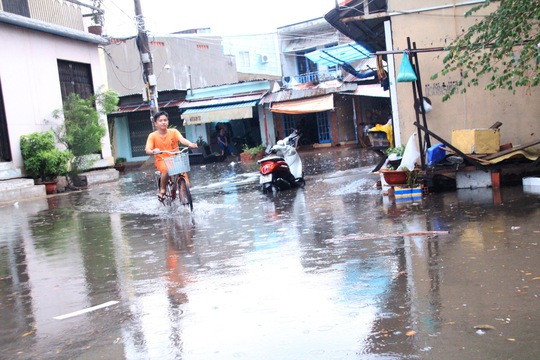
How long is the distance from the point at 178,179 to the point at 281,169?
9.68 ft

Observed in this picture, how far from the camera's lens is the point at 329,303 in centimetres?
436

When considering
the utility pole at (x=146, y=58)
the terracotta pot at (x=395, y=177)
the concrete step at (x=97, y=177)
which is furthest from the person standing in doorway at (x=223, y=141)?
the terracotta pot at (x=395, y=177)

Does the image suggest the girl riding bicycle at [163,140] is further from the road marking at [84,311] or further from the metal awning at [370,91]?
the metal awning at [370,91]

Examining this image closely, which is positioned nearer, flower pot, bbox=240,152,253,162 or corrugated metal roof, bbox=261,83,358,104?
corrugated metal roof, bbox=261,83,358,104

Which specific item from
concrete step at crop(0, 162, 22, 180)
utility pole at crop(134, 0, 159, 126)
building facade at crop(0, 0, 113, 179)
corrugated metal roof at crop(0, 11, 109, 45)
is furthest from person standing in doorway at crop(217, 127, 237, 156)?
concrete step at crop(0, 162, 22, 180)

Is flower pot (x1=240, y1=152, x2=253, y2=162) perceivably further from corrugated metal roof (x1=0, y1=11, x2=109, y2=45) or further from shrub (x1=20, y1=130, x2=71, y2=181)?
shrub (x1=20, y1=130, x2=71, y2=181)

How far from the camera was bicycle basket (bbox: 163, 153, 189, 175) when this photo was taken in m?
→ 10.5

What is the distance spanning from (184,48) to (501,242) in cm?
3069

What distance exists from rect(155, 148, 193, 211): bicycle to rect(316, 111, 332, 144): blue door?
2086 cm

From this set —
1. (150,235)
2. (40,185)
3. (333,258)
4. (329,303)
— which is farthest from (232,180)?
(329,303)

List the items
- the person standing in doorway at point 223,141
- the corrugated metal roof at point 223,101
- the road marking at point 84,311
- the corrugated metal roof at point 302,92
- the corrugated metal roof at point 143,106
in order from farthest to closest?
the corrugated metal roof at point 143,106, the person standing in doorway at point 223,141, the corrugated metal roof at point 223,101, the corrugated metal roof at point 302,92, the road marking at point 84,311

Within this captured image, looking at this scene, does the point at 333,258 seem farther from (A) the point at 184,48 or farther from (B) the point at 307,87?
(A) the point at 184,48

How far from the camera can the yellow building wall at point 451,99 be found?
1148 centimetres

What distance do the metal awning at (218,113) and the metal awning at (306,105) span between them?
1.29m
